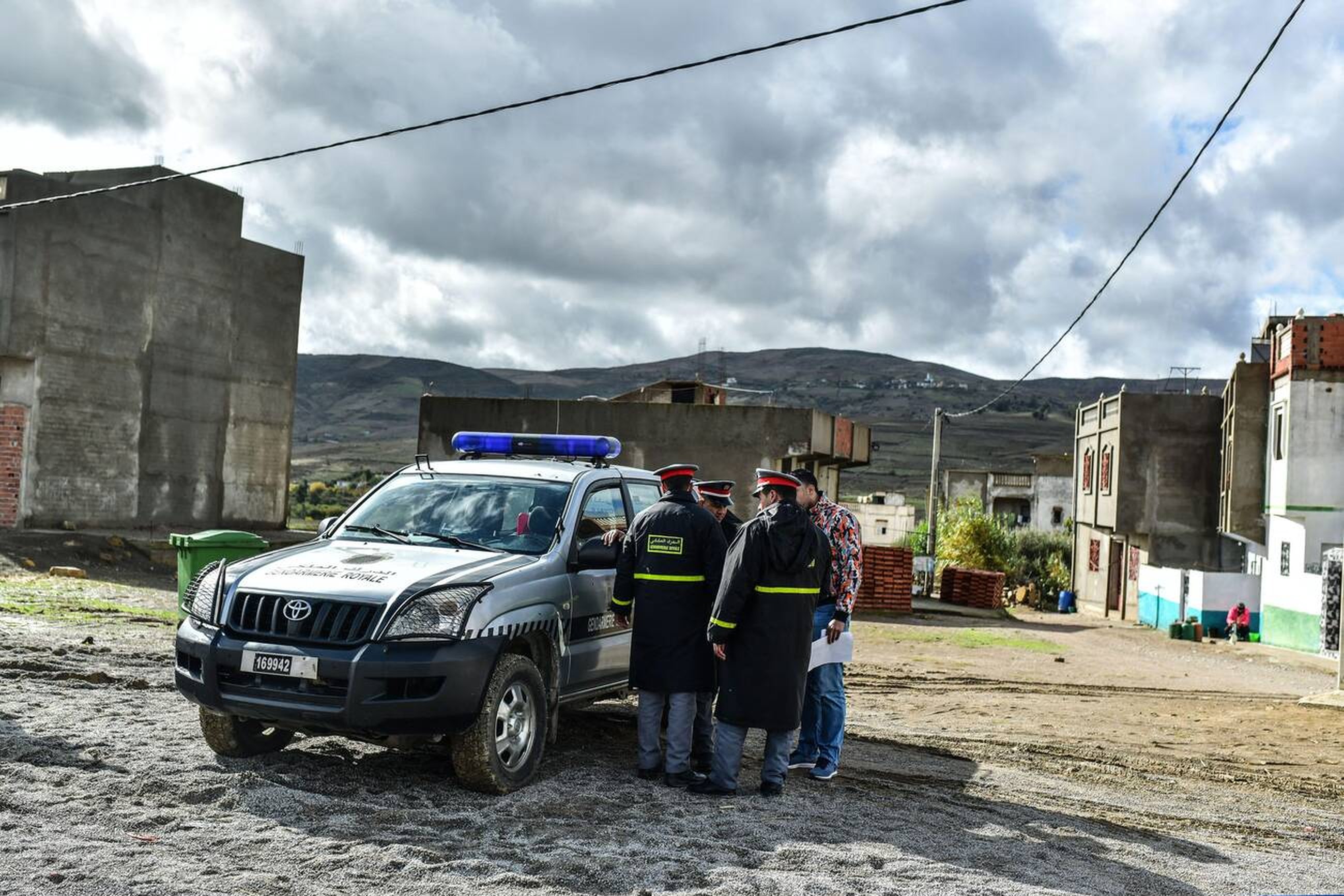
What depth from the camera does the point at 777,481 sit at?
7715 mm

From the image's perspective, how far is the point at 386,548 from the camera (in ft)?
25.0

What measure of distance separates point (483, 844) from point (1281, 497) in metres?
31.3

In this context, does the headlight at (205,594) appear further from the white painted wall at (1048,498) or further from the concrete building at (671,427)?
the white painted wall at (1048,498)

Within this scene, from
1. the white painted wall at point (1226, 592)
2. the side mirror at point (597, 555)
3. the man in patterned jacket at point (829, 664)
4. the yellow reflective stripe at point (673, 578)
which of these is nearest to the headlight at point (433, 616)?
the side mirror at point (597, 555)

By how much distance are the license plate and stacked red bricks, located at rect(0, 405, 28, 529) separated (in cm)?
2107

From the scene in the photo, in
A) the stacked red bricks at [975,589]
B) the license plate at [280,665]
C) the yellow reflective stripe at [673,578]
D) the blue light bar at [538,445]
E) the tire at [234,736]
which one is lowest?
the stacked red bricks at [975,589]

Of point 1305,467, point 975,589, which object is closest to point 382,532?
point 1305,467

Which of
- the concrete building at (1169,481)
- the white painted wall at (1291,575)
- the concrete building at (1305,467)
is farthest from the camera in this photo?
the concrete building at (1169,481)

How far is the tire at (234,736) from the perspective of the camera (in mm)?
7348

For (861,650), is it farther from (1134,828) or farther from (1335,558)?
(1134,828)

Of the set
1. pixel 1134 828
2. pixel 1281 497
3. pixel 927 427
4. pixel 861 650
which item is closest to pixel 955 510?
pixel 1281 497

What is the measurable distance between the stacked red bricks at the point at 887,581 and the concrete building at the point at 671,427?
3.45 meters

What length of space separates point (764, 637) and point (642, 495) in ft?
7.53

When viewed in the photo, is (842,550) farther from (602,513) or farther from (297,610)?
(297,610)
